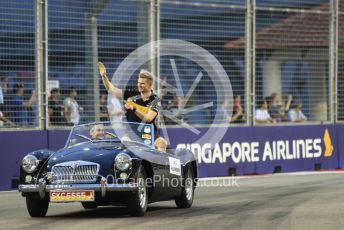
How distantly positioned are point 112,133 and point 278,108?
1127 cm

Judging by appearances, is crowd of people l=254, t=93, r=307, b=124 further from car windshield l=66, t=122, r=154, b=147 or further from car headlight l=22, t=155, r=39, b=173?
car headlight l=22, t=155, r=39, b=173

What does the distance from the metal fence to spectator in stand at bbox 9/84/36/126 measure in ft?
0.08

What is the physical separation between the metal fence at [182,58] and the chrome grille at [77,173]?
6924mm

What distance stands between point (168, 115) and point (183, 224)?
411 inches

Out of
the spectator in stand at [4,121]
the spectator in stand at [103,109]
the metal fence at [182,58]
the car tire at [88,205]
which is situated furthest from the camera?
the spectator in stand at [103,109]

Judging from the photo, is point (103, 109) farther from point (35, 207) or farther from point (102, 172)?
point (102, 172)

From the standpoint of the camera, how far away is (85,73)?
60.7ft

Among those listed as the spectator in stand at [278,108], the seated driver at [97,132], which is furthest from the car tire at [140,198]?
the spectator in stand at [278,108]

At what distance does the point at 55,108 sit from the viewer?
18359 mm

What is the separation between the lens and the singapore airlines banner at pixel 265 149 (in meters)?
20.9

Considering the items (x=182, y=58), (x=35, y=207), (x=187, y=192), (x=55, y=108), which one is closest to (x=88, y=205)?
(x=35, y=207)

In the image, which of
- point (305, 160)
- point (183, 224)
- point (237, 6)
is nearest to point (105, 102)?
point (237, 6)

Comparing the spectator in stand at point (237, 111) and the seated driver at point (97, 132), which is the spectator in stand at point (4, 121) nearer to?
the seated driver at point (97, 132)

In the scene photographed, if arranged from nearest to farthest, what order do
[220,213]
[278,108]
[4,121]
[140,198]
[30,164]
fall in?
[140,198] → [30,164] → [220,213] → [4,121] → [278,108]
